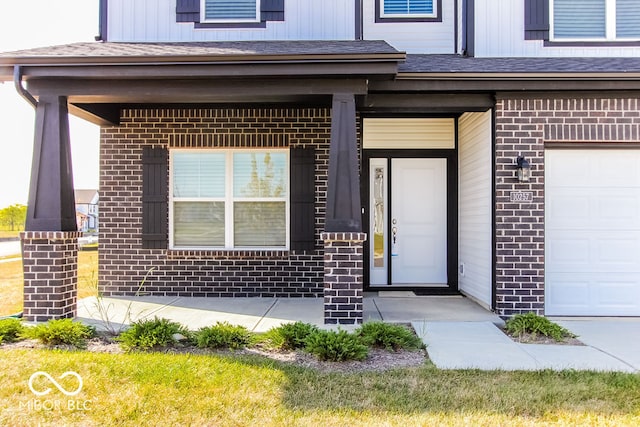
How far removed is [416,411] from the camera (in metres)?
3.27

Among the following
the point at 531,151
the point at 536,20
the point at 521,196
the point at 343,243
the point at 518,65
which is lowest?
the point at 343,243

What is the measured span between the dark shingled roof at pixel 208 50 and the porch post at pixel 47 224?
0.62m

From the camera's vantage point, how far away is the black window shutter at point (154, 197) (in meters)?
7.38

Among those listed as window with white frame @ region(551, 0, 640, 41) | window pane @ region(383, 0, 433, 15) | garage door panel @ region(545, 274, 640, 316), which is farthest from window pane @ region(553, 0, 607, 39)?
garage door panel @ region(545, 274, 640, 316)

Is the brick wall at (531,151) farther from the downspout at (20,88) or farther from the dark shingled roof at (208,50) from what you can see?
the downspout at (20,88)

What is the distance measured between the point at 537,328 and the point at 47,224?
5.75 m

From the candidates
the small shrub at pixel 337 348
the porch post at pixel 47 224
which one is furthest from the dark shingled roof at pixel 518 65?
the porch post at pixel 47 224

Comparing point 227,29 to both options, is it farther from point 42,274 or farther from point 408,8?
point 42,274

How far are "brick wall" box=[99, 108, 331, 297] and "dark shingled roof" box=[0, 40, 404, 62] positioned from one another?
4.13 ft

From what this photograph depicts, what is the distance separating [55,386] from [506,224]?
5.23 metres

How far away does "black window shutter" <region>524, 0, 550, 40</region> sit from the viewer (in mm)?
6695

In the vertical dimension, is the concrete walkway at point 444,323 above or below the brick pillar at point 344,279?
below

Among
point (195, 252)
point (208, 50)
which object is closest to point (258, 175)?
point (195, 252)

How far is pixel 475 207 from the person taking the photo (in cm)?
698
